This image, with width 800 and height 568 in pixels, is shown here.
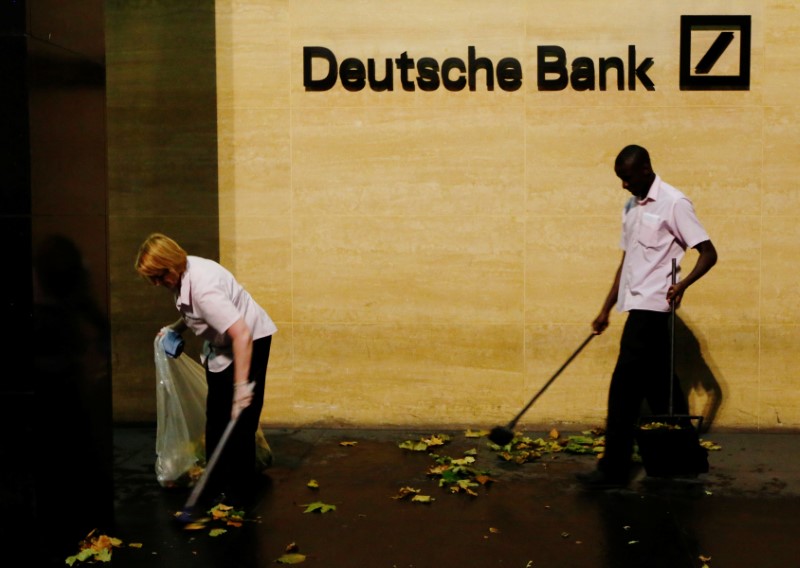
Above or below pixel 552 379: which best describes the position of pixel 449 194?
above

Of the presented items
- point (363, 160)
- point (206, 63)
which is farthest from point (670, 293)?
point (206, 63)

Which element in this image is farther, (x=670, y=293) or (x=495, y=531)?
(x=670, y=293)

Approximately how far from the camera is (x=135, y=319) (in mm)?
7668

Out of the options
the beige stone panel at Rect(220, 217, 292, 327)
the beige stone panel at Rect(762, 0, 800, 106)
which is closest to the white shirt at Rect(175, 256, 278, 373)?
the beige stone panel at Rect(220, 217, 292, 327)

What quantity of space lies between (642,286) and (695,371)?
59.6 inches

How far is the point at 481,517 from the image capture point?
552 centimetres

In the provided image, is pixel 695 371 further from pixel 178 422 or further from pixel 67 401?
pixel 67 401

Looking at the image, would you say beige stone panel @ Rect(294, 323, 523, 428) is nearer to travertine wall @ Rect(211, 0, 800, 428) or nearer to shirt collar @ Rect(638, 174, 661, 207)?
travertine wall @ Rect(211, 0, 800, 428)

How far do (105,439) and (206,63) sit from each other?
3153mm

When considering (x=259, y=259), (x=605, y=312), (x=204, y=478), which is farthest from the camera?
(x=259, y=259)

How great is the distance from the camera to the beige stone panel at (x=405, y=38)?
290 inches

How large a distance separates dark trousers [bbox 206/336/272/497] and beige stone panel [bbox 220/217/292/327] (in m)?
1.70

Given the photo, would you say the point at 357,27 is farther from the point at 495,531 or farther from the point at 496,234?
the point at 495,531

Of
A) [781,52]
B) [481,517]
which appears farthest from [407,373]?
[781,52]
